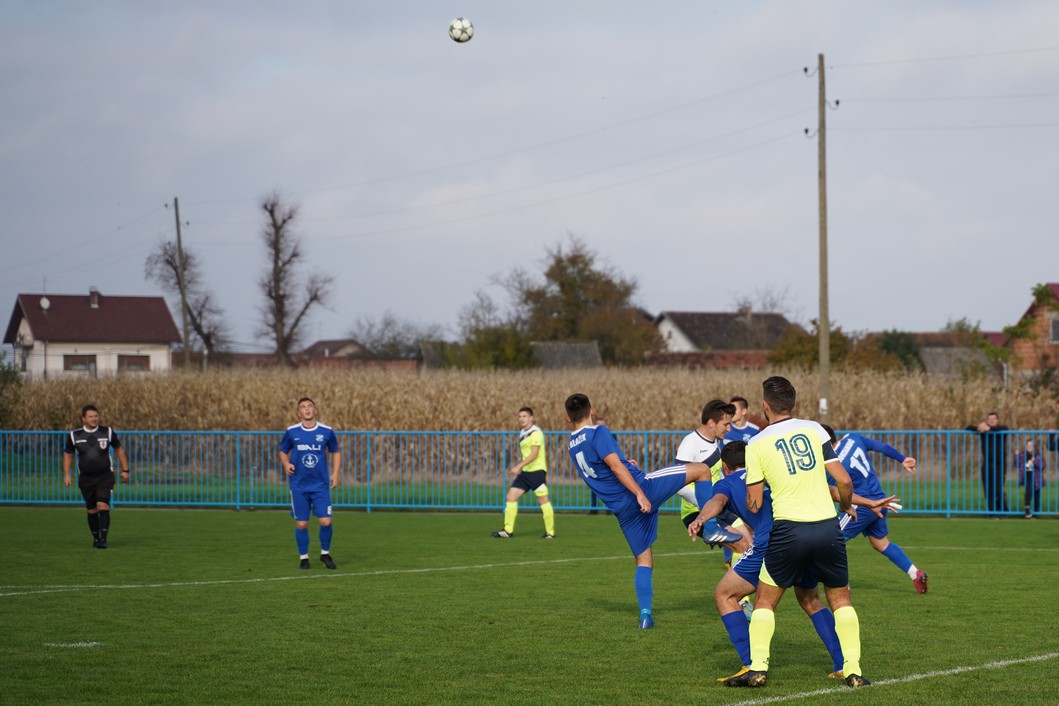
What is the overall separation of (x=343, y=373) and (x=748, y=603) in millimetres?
30433

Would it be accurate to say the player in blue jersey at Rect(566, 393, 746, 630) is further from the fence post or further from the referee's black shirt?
the fence post

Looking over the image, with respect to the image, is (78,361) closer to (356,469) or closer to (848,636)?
(356,469)

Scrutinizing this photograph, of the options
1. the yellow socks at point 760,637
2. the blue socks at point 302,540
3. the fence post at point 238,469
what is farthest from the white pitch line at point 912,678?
the fence post at point 238,469

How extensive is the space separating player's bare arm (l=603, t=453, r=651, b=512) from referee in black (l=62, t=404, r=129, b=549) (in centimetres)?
985

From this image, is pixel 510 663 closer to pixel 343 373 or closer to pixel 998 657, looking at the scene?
pixel 998 657

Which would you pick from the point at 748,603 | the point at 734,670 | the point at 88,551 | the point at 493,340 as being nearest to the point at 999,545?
the point at 748,603

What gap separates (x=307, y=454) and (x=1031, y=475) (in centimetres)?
1418

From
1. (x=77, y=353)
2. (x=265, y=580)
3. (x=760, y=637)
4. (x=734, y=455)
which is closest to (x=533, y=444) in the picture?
(x=265, y=580)

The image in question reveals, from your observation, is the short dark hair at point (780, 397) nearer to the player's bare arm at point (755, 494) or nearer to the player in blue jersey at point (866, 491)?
the player's bare arm at point (755, 494)

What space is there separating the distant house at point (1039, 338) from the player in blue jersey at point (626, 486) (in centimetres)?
3383

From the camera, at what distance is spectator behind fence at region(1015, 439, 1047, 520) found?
22.0 metres

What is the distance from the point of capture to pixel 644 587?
10109 millimetres

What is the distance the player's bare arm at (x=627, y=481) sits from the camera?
977cm

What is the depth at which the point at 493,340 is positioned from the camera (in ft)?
213
